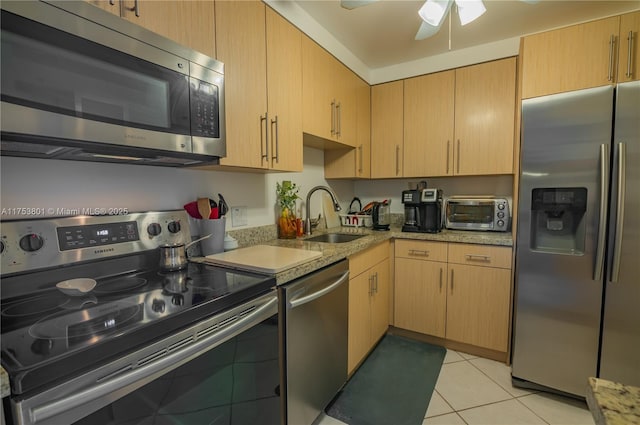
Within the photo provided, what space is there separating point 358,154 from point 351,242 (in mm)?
997

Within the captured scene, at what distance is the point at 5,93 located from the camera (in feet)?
2.26

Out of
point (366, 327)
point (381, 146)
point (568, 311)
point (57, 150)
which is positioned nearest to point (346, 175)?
point (381, 146)

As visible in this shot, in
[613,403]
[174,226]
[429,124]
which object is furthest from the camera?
[429,124]

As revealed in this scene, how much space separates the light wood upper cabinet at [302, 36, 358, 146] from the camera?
6.14 ft

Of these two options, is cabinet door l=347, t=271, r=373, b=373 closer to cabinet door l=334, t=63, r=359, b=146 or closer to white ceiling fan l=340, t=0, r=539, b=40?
cabinet door l=334, t=63, r=359, b=146

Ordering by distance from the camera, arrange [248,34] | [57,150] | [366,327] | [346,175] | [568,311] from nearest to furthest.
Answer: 1. [57,150]
2. [248,34]
3. [568,311]
4. [366,327]
5. [346,175]

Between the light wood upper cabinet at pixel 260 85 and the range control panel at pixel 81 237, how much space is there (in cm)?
40

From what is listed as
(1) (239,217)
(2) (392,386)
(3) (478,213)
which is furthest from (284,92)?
(2) (392,386)

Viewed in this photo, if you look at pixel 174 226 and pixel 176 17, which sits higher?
pixel 176 17

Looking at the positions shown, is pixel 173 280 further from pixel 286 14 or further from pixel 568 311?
pixel 568 311

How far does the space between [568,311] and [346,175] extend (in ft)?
5.70

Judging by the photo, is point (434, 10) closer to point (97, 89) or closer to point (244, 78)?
point (244, 78)

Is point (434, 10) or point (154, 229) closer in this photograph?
point (154, 229)

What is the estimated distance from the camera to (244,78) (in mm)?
1379
